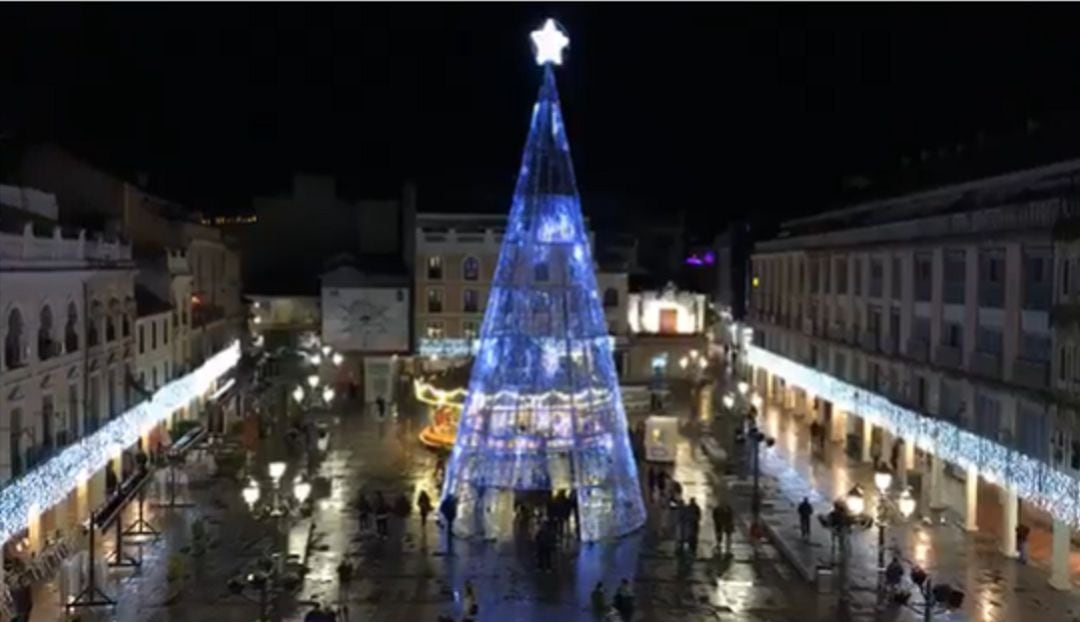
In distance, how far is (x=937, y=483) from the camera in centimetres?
4212

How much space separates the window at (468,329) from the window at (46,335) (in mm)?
40733

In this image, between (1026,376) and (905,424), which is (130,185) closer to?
(905,424)

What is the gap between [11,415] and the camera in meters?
30.8

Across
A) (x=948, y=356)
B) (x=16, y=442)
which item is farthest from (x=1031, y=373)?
(x=16, y=442)

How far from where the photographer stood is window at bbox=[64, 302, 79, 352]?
119 ft

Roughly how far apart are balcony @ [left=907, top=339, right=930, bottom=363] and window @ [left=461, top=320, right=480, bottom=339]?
33.2 meters

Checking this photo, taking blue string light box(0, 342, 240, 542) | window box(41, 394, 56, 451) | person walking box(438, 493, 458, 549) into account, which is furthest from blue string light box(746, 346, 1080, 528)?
window box(41, 394, 56, 451)

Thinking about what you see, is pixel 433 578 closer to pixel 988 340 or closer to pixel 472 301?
pixel 988 340

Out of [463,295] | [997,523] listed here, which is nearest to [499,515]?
[997,523]

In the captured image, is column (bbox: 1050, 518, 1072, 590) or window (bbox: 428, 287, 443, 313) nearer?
column (bbox: 1050, 518, 1072, 590)

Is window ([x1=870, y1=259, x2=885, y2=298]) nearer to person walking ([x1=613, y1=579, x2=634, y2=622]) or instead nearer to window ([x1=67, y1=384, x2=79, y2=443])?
person walking ([x1=613, y1=579, x2=634, y2=622])

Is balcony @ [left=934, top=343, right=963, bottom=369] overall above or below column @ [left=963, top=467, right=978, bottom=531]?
above

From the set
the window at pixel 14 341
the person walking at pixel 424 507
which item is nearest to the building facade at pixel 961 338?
the person walking at pixel 424 507

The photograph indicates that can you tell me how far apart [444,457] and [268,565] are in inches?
825
